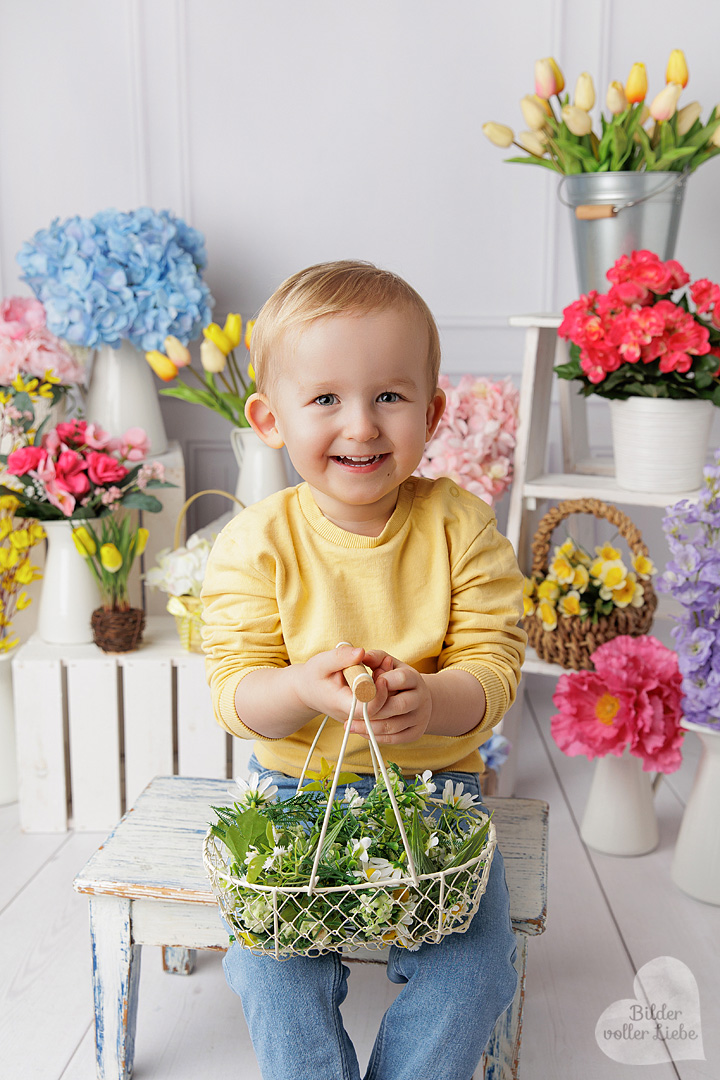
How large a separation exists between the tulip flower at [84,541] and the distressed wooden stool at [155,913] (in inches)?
27.2

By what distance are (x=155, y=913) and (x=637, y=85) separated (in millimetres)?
1663

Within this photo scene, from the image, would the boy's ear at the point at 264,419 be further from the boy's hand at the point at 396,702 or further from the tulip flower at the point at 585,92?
the tulip flower at the point at 585,92

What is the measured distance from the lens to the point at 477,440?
1919 millimetres

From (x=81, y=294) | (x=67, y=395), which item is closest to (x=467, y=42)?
(x=81, y=294)

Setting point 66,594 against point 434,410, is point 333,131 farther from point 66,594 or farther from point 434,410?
point 434,410

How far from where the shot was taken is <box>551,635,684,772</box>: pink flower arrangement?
66.4 inches

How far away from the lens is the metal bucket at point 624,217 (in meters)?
1.80

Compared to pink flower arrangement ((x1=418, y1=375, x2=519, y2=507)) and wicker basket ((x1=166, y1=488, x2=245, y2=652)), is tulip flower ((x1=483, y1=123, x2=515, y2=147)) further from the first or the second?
wicker basket ((x1=166, y1=488, x2=245, y2=652))

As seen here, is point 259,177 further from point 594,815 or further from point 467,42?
point 594,815

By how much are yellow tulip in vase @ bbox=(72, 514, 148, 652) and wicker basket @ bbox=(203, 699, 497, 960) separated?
1.00 metres

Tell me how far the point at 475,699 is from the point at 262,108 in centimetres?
174

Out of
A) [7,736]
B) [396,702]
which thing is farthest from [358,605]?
[7,736]

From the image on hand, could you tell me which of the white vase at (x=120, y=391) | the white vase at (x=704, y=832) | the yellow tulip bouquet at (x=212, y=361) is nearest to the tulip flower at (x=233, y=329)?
the yellow tulip bouquet at (x=212, y=361)

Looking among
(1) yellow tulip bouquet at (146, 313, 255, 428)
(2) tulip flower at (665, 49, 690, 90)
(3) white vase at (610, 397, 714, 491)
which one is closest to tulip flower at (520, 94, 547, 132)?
(2) tulip flower at (665, 49, 690, 90)
